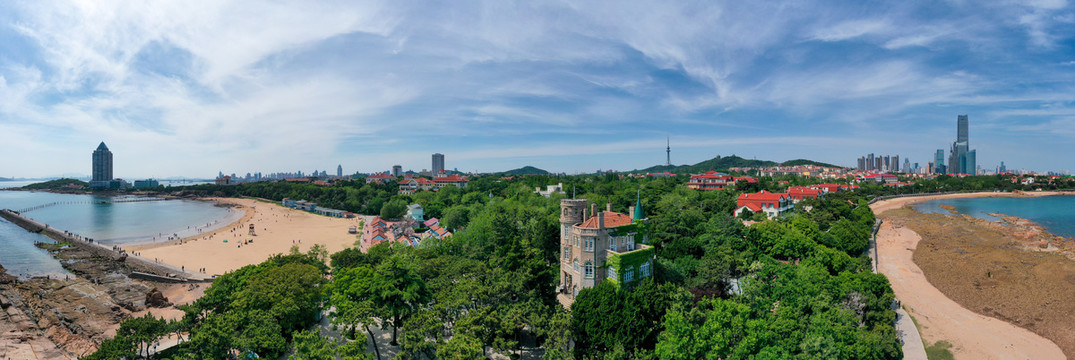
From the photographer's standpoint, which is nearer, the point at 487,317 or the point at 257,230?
the point at 487,317

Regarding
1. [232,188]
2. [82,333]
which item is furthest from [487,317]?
[232,188]

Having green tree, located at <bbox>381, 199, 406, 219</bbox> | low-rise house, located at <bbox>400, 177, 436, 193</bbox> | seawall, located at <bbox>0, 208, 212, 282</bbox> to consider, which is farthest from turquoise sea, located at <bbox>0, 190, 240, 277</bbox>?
low-rise house, located at <bbox>400, 177, 436, 193</bbox>

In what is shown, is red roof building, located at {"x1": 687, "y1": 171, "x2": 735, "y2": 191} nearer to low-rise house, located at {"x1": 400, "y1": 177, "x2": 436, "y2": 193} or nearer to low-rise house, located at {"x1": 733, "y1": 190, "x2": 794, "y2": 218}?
low-rise house, located at {"x1": 733, "y1": 190, "x2": 794, "y2": 218}

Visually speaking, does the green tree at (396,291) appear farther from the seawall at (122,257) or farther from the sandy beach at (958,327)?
the seawall at (122,257)

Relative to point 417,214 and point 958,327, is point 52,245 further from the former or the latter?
point 958,327

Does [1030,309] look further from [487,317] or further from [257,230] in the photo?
[257,230]

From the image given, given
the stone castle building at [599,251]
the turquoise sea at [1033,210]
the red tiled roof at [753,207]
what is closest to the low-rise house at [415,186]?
the red tiled roof at [753,207]

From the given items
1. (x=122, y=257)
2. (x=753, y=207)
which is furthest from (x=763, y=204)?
(x=122, y=257)
